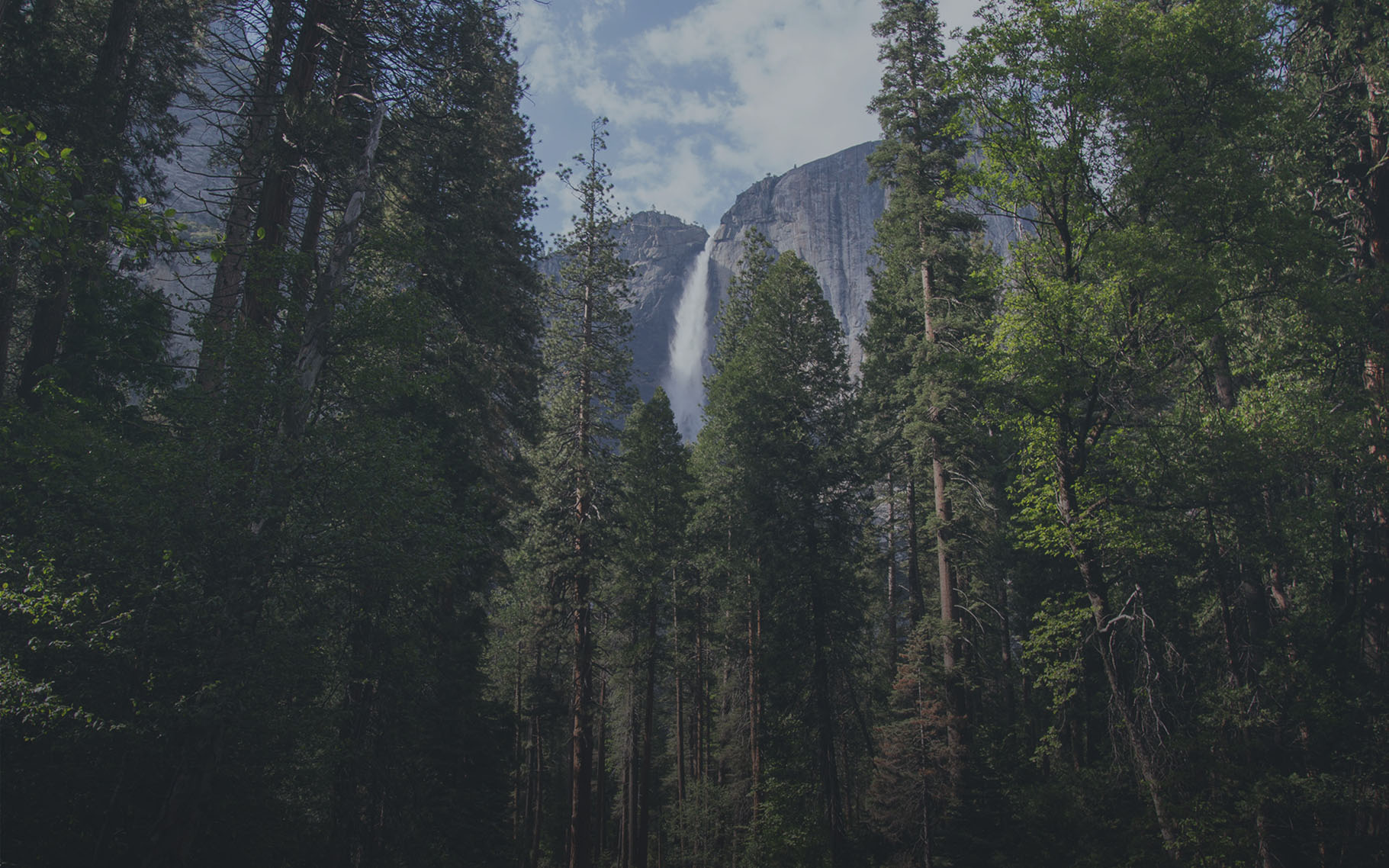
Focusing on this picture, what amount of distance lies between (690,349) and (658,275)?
28.5 metres

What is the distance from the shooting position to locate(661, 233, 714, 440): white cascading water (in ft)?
467

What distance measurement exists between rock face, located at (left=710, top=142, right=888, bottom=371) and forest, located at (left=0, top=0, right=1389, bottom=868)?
13551 cm

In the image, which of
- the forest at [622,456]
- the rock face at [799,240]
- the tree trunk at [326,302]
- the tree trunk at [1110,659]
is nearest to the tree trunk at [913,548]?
the forest at [622,456]

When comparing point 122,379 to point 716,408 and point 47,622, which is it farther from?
point 716,408

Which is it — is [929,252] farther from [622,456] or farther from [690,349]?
[690,349]

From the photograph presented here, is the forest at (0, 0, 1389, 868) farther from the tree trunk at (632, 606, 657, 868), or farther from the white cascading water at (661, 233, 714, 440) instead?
the white cascading water at (661, 233, 714, 440)

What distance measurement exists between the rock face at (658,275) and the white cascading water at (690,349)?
1.68m

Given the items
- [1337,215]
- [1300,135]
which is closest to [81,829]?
[1300,135]

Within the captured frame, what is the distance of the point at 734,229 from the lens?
16950cm

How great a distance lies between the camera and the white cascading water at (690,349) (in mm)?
142375

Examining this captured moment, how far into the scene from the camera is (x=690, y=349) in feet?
520

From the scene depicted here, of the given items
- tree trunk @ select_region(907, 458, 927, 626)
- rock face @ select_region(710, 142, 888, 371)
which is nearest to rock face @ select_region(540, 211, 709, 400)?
rock face @ select_region(710, 142, 888, 371)

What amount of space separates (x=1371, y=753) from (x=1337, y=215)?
32.9 ft

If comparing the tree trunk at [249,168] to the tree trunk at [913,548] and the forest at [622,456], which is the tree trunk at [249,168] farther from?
the tree trunk at [913,548]
